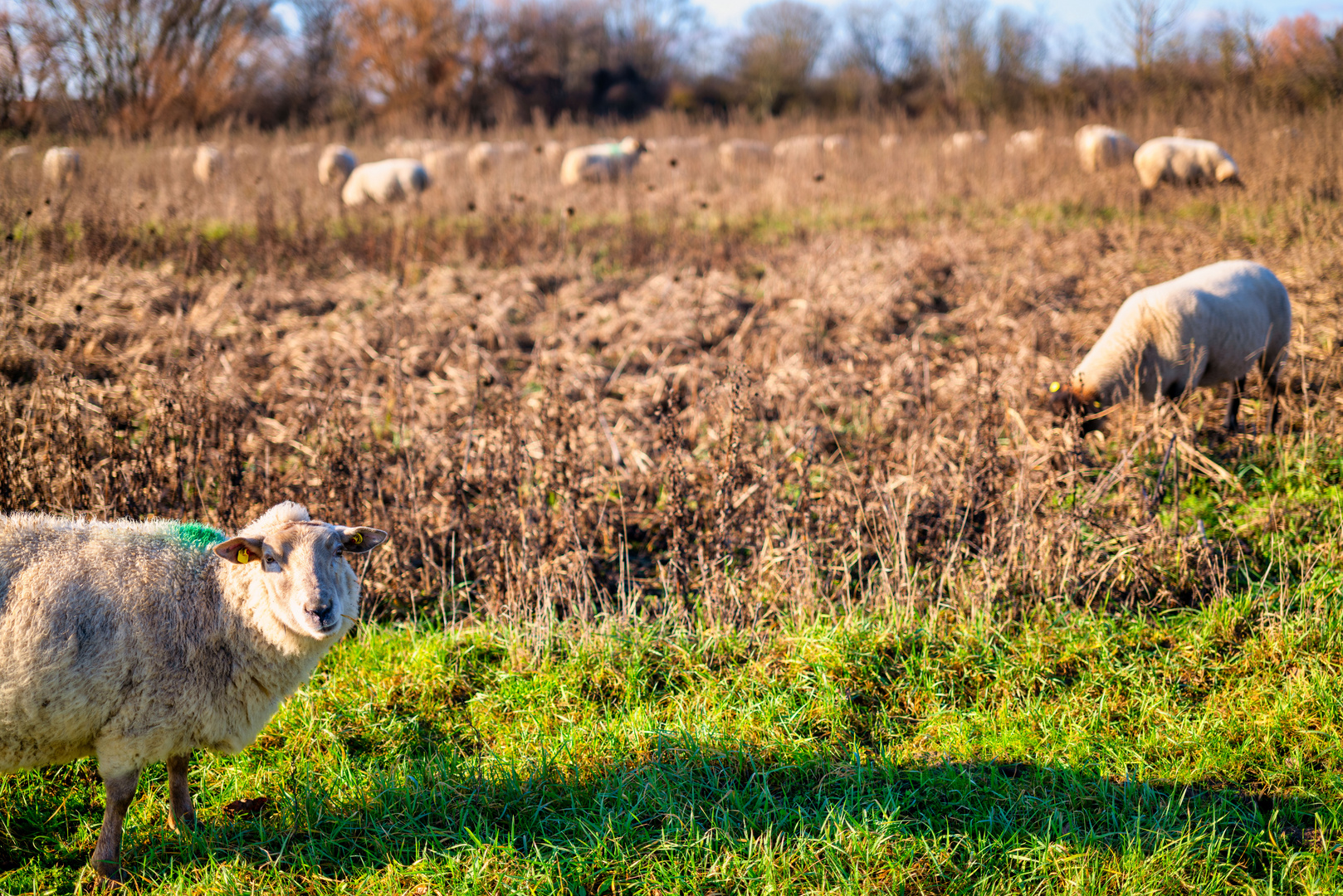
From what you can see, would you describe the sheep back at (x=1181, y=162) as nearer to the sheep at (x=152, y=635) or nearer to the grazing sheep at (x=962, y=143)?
the grazing sheep at (x=962, y=143)

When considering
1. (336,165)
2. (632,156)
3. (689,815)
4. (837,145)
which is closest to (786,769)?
(689,815)

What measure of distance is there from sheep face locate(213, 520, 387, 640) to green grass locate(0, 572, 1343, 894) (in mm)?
776

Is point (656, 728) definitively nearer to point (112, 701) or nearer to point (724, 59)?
point (112, 701)

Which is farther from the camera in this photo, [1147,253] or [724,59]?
[724,59]

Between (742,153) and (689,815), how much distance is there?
60.4 feet

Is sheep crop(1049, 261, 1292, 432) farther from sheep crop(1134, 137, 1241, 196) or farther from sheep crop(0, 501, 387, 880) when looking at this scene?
sheep crop(1134, 137, 1241, 196)

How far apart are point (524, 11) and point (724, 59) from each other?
12200mm

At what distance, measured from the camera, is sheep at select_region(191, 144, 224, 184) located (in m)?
15.9

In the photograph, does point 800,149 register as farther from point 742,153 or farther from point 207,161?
point 207,161

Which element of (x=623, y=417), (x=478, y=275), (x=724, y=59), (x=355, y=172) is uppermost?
(x=724, y=59)

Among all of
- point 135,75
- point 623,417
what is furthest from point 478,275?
point 135,75

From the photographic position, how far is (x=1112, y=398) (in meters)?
6.02

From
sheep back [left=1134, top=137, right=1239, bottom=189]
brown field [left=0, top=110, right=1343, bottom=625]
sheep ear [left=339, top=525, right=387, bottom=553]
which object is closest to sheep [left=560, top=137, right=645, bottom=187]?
brown field [left=0, top=110, right=1343, bottom=625]

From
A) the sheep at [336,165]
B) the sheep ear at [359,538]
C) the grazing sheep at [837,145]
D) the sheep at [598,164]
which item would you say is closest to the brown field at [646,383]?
the sheep ear at [359,538]
